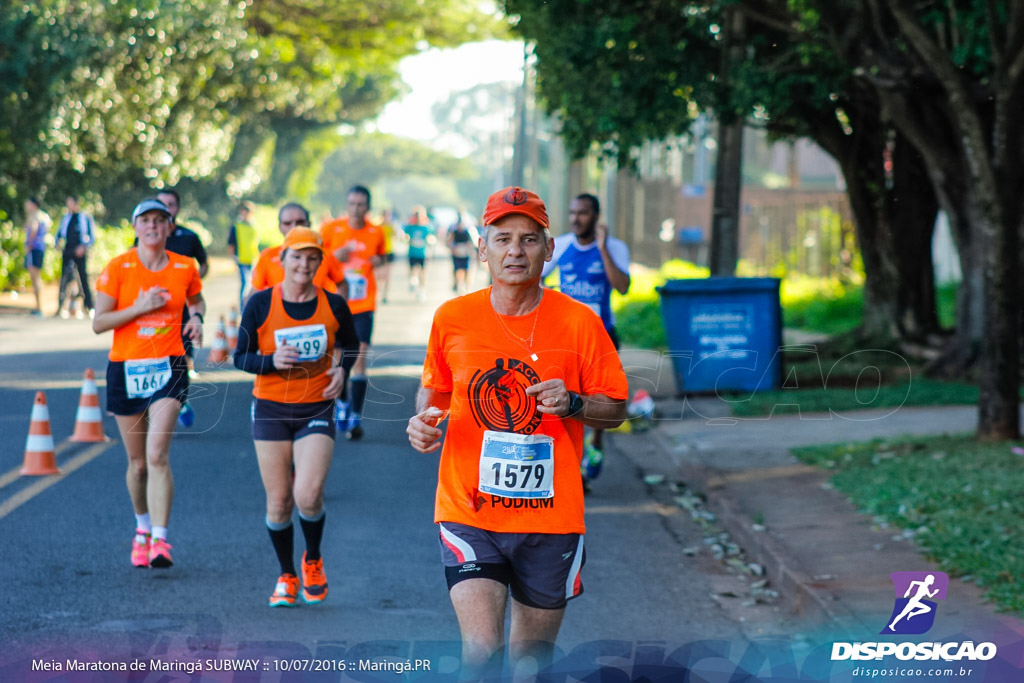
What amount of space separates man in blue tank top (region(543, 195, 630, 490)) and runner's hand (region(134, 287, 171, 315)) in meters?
3.19

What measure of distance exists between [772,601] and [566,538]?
10.6ft

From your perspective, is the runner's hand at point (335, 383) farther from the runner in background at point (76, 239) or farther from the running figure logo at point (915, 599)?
the runner in background at point (76, 239)

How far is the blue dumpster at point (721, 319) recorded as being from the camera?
14.5 meters

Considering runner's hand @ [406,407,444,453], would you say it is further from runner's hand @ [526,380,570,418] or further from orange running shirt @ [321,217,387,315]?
orange running shirt @ [321,217,387,315]

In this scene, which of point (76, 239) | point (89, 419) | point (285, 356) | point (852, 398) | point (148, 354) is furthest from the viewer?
point (76, 239)

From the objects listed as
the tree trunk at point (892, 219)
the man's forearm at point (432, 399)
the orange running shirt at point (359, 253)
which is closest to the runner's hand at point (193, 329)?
the man's forearm at point (432, 399)

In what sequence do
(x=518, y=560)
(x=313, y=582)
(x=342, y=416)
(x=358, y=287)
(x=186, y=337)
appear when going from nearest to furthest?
(x=518, y=560)
(x=313, y=582)
(x=186, y=337)
(x=358, y=287)
(x=342, y=416)

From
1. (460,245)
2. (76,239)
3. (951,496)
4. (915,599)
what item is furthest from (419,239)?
(915,599)

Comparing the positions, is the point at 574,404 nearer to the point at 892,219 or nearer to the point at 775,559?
the point at 775,559

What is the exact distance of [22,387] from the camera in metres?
14.4

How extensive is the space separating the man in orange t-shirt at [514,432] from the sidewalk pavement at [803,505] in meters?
2.37

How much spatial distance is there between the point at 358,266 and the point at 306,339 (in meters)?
5.28

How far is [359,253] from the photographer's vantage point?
39.1 feet

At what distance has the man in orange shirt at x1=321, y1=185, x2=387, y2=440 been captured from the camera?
457 inches
